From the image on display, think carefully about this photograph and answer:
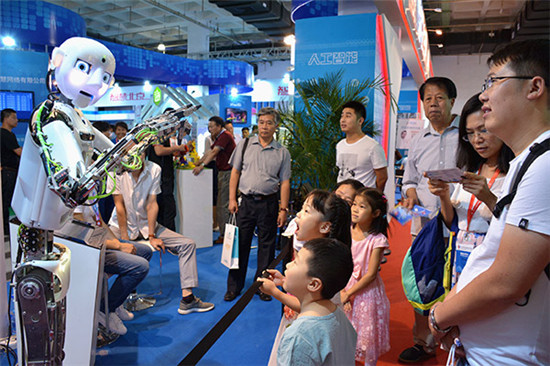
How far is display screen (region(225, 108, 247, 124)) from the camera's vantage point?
51.3ft

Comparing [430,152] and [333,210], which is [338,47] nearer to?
[430,152]

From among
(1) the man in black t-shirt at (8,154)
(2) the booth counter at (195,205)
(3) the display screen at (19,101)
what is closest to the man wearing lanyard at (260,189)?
(2) the booth counter at (195,205)

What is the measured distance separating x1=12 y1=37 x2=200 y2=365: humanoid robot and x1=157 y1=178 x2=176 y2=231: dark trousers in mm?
3124

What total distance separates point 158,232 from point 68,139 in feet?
6.59

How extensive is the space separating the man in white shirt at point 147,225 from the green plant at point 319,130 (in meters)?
1.40

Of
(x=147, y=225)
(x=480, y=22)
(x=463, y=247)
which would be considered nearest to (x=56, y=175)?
(x=463, y=247)

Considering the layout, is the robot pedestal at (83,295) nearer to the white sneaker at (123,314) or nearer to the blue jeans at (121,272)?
the blue jeans at (121,272)

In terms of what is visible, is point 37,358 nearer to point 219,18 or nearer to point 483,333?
point 483,333

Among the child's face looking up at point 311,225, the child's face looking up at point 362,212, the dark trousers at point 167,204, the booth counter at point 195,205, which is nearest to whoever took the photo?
the child's face looking up at point 311,225

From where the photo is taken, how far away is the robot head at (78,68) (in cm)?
181

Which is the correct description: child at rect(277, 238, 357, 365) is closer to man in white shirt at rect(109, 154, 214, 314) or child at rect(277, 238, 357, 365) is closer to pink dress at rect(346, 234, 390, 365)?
pink dress at rect(346, 234, 390, 365)

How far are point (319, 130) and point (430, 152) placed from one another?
68.4 inches

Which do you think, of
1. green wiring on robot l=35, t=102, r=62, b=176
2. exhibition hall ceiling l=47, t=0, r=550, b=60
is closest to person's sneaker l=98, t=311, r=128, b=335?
green wiring on robot l=35, t=102, r=62, b=176

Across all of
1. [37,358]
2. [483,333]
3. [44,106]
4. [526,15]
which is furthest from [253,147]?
[526,15]
